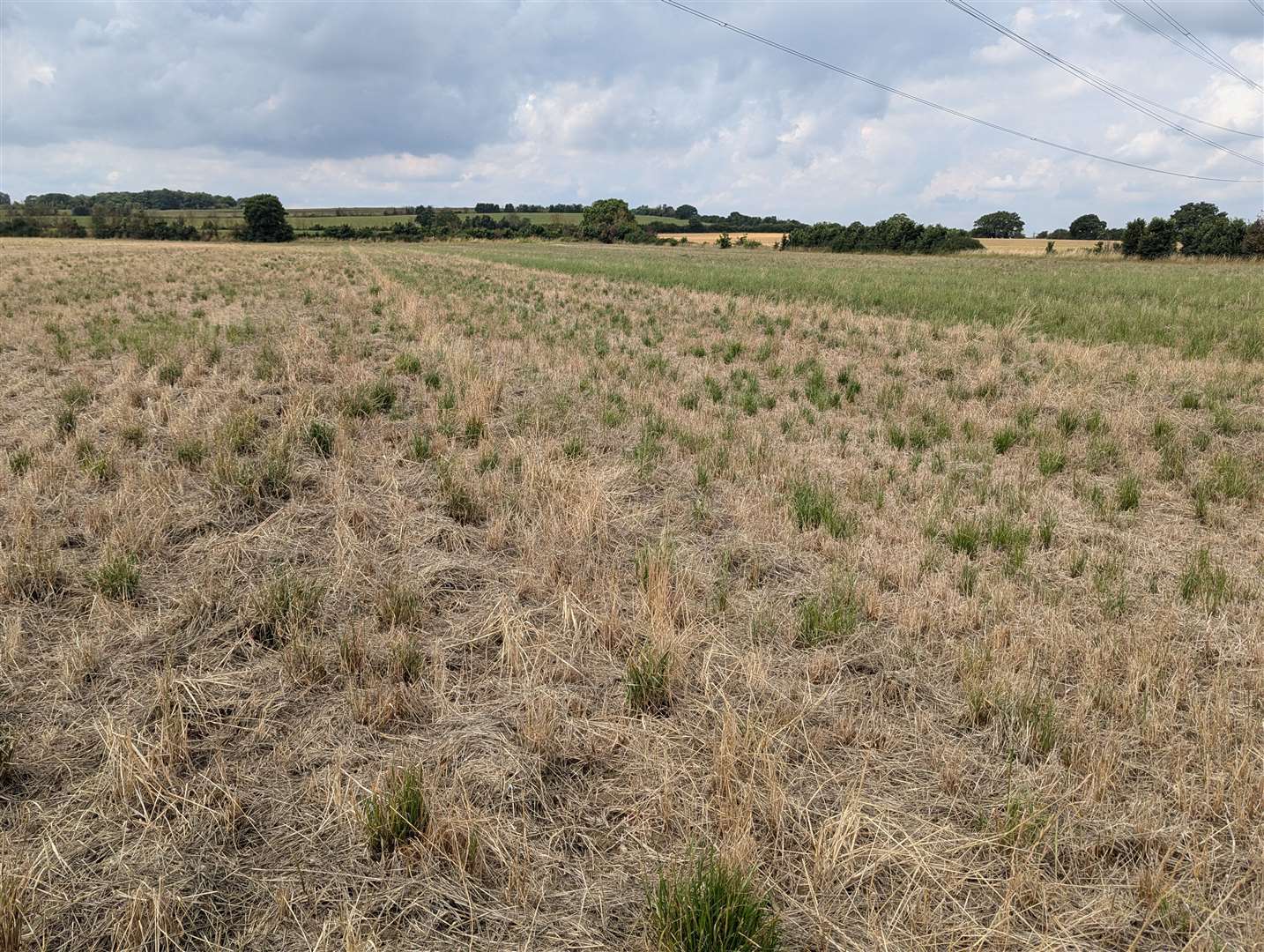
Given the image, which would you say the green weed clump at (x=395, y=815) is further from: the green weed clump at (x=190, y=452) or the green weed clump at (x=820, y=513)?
the green weed clump at (x=190, y=452)

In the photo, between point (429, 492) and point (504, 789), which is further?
point (429, 492)

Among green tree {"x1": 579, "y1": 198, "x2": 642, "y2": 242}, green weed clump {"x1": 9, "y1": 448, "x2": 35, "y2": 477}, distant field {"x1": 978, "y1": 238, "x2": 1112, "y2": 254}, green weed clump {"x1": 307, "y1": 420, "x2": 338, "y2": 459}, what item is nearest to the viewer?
green weed clump {"x1": 9, "y1": 448, "x2": 35, "y2": 477}

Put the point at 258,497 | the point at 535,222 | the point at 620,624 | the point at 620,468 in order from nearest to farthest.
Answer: the point at 620,624 → the point at 258,497 → the point at 620,468 → the point at 535,222

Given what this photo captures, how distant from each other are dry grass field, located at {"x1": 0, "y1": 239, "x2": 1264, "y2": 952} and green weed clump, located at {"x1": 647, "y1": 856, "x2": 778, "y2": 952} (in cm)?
2

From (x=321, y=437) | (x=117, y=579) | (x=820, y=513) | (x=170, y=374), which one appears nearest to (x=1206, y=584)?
(x=820, y=513)

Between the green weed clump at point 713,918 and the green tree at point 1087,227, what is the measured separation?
434 feet

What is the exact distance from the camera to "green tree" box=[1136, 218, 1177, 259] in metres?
62.0

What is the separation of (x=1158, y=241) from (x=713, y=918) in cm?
8040

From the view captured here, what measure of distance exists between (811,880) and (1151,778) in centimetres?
177

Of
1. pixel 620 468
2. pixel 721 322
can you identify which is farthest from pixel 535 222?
pixel 620 468

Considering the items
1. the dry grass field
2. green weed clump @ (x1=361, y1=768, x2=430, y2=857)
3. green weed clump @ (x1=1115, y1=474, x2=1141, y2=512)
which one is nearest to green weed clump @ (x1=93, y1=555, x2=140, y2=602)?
the dry grass field

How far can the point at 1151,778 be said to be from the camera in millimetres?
3072

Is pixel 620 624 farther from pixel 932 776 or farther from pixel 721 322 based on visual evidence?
pixel 721 322

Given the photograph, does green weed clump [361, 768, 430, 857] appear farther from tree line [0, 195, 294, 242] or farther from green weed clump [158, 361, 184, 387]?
tree line [0, 195, 294, 242]
